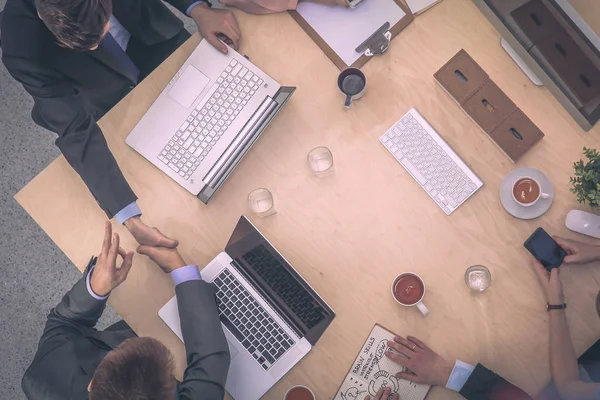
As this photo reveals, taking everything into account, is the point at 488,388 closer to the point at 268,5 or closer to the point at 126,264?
the point at 126,264

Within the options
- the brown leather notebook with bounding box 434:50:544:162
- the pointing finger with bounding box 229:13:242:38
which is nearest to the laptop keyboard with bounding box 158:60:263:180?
the pointing finger with bounding box 229:13:242:38

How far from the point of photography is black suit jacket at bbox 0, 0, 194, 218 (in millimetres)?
1439

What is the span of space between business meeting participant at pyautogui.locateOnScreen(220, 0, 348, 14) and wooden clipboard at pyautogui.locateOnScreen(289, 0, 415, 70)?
0.03 metres

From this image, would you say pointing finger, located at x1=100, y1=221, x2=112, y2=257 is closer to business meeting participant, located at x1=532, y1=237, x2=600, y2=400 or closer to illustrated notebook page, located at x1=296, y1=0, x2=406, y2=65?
illustrated notebook page, located at x1=296, y1=0, x2=406, y2=65

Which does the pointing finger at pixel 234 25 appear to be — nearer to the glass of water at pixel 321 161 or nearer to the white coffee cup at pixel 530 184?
the glass of water at pixel 321 161

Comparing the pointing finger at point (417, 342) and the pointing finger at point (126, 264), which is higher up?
the pointing finger at point (126, 264)

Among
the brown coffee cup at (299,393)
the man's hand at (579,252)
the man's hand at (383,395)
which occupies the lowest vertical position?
the man's hand at (383,395)

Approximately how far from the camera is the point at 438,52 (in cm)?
154

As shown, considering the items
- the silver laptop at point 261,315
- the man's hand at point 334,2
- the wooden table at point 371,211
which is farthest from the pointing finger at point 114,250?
the man's hand at point 334,2

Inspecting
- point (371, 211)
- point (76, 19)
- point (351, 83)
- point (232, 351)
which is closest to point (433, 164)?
point (371, 211)

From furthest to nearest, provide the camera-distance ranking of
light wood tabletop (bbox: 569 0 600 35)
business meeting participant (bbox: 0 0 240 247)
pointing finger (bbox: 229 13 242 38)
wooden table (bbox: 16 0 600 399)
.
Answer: pointing finger (bbox: 229 13 242 38) → wooden table (bbox: 16 0 600 399) → business meeting participant (bbox: 0 0 240 247) → light wood tabletop (bbox: 569 0 600 35)

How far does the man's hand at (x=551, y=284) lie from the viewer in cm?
141

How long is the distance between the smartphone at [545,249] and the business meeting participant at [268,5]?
33.6 inches

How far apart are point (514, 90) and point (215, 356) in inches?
44.2
